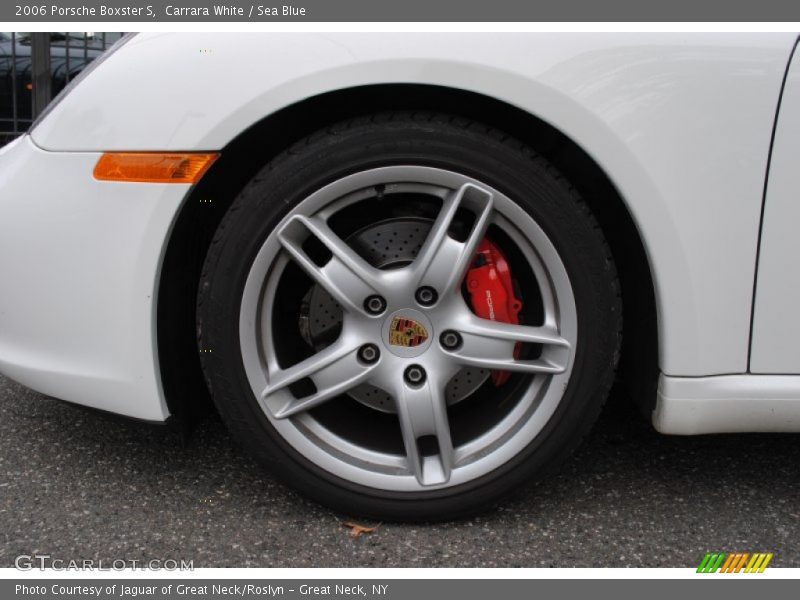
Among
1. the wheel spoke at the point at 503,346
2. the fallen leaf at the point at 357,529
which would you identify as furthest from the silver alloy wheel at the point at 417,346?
the fallen leaf at the point at 357,529

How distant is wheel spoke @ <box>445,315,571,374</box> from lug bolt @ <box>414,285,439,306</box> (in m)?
0.09

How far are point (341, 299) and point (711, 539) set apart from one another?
38.8 inches

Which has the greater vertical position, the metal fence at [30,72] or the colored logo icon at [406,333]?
the colored logo icon at [406,333]

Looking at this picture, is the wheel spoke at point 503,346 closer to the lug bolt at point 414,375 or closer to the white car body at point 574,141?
the lug bolt at point 414,375

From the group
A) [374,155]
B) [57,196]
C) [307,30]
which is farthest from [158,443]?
[307,30]

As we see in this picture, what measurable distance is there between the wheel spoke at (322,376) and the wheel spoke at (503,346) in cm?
22

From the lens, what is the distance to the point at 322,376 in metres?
1.71

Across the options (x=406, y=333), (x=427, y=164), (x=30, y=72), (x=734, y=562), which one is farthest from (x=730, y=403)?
(x=30, y=72)

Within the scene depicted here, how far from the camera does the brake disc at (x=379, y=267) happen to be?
70.7 inches

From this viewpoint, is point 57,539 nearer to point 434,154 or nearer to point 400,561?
point 400,561

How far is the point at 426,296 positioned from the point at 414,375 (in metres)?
0.18

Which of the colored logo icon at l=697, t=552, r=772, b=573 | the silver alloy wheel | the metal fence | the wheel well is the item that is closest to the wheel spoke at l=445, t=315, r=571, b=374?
the silver alloy wheel

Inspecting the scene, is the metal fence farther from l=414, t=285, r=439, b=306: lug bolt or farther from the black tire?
l=414, t=285, r=439, b=306: lug bolt

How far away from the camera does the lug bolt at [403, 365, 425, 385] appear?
5.57ft
